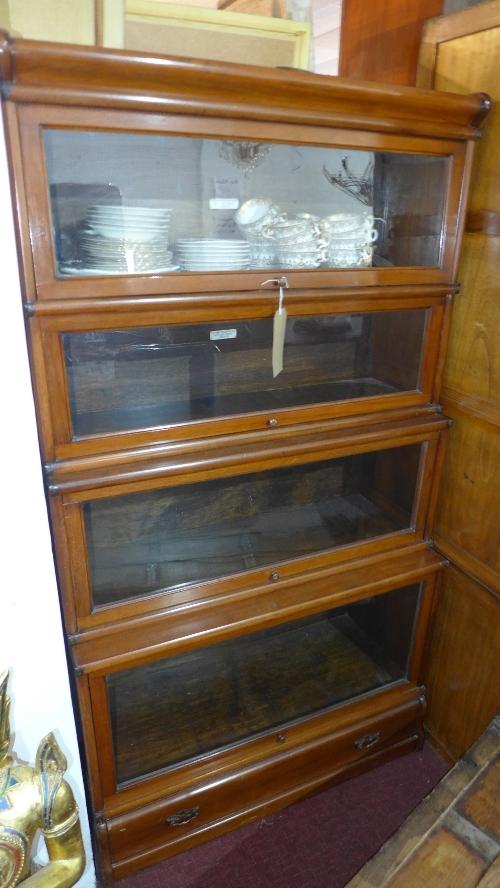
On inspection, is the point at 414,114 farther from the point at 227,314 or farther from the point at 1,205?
the point at 1,205

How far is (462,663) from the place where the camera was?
154 cm

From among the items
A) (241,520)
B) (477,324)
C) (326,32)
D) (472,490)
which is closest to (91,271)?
(241,520)

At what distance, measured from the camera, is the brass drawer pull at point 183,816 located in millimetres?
1378

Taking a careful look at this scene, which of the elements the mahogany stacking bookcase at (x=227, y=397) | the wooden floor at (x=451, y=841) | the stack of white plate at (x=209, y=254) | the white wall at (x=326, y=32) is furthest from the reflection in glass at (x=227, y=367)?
the white wall at (x=326, y=32)

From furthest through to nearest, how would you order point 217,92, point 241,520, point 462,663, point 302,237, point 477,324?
point 462,663
point 241,520
point 477,324
point 302,237
point 217,92

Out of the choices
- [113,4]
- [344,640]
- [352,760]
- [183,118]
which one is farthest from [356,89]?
[352,760]

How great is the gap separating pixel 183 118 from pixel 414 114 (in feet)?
1.48

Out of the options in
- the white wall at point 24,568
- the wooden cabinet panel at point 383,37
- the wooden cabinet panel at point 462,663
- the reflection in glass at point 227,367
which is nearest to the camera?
the white wall at point 24,568

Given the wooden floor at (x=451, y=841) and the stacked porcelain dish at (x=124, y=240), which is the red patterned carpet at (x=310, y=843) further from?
the stacked porcelain dish at (x=124, y=240)

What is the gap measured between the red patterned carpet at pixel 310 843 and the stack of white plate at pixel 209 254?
1373 millimetres

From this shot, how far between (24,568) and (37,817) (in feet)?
1.36

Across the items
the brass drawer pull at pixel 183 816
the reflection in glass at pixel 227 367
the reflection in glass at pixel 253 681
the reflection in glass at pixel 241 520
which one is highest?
the reflection in glass at pixel 227 367

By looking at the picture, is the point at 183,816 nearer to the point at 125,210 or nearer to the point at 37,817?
the point at 37,817

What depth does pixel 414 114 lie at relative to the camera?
3.64ft
